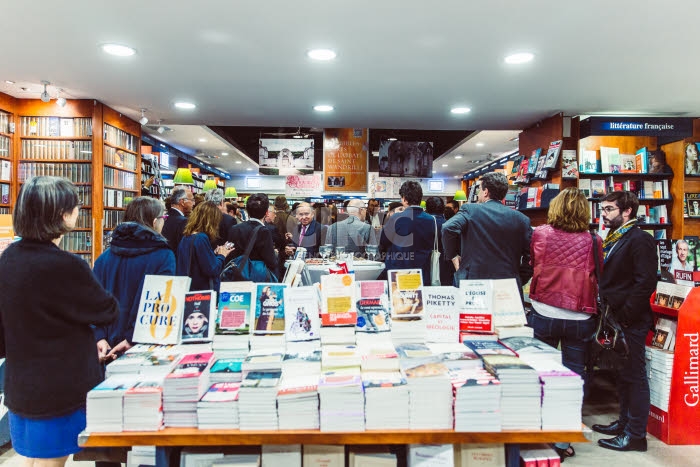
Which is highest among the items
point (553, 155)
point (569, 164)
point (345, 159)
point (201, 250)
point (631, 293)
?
point (345, 159)

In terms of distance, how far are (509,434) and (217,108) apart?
551cm

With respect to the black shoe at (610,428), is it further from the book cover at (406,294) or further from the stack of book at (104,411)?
the stack of book at (104,411)

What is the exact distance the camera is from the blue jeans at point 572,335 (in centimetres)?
296

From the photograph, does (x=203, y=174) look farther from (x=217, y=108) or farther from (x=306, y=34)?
(x=306, y=34)

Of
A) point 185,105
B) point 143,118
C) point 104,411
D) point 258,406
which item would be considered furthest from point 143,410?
point 143,118

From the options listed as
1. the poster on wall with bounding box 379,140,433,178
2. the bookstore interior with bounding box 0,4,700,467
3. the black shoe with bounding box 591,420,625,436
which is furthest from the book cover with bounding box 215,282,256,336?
the poster on wall with bounding box 379,140,433,178

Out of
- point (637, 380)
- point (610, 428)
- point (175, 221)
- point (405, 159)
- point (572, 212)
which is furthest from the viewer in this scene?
point (405, 159)

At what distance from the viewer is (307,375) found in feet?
5.96

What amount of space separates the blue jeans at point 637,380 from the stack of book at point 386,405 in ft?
7.42

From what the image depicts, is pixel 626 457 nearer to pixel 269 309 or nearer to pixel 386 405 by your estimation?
pixel 386 405

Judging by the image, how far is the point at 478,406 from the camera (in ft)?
5.48

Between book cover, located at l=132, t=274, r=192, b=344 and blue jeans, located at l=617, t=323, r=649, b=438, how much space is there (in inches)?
115

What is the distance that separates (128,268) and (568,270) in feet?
8.79

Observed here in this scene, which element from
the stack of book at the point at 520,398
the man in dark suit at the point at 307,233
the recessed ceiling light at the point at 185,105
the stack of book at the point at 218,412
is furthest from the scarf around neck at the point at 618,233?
the recessed ceiling light at the point at 185,105
